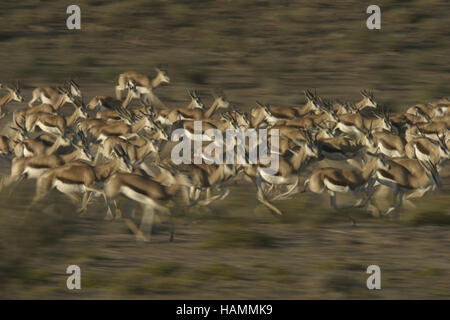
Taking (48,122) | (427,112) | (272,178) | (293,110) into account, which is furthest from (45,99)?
(272,178)

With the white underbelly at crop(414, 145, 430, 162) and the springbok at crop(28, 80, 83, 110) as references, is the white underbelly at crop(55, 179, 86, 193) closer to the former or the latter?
the white underbelly at crop(414, 145, 430, 162)

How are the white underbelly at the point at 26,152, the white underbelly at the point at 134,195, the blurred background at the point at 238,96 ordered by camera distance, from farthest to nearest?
1. the white underbelly at the point at 26,152
2. the white underbelly at the point at 134,195
3. the blurred background at the point at 238,96

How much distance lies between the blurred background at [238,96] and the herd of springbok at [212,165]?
36 cm

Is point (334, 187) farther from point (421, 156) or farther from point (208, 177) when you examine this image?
point (421, 156)

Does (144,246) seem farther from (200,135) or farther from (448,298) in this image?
(200,135)

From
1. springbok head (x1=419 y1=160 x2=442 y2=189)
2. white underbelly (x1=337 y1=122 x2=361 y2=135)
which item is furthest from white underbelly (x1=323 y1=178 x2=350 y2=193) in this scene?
white underbelly (x1=337 y1=122 x2=361 y2=135)

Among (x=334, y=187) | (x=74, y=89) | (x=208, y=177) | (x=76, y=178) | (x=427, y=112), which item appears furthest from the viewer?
(x=74, y=89)

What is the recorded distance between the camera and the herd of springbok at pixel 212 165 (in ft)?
37.9

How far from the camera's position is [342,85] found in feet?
72.9

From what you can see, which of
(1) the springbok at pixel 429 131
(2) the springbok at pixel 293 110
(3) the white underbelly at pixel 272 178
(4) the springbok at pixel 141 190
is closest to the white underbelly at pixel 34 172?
(4) the springbok at pixel 141 190

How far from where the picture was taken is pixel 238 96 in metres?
21.2

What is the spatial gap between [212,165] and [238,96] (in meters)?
9.07

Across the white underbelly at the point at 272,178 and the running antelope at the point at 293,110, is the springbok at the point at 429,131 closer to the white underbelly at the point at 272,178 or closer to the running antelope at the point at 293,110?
the running antelope at the point at 293,110

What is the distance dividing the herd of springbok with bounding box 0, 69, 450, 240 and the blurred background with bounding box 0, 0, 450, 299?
0.36 m
